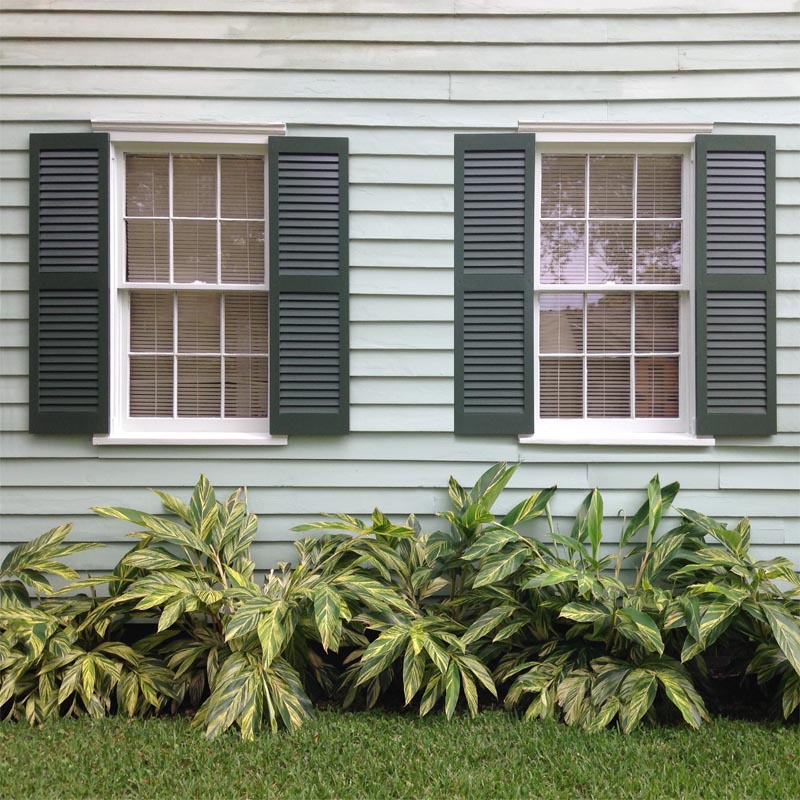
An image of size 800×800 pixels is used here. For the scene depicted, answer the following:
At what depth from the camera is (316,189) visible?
3.11 m

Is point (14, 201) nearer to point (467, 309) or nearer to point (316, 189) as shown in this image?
point (316, 189)

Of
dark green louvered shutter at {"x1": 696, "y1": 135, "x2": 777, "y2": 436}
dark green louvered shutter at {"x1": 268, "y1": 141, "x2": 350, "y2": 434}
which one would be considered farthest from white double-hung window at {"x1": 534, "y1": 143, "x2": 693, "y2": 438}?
dark green louvered shutter at {"x1": 268, "y1": 141, "x2": 350, "y2": 434}

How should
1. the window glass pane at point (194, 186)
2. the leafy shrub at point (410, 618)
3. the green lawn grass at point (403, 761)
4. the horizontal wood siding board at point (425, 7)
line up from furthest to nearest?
1. the window glass pane at point (194, 186)
2. the horizontal wood siding board at point (425, 7)
3. the leafy shrub at point (410, 618)
4. the green lawn grass at point (403, 761)

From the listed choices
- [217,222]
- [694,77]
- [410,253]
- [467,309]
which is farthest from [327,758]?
[694,77]

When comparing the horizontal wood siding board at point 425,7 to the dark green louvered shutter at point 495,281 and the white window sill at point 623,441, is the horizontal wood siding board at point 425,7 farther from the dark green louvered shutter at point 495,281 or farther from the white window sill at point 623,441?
the white window sill at point 623,441

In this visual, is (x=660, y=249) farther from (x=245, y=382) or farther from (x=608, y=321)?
(x=245, y=382)

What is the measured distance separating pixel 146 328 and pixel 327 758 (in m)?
2.29

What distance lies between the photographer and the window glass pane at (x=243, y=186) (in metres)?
3.21

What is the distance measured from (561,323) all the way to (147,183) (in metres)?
2.39

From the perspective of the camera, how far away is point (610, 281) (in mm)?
3244

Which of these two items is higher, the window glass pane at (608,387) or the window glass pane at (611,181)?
the window glass pane at (611,181)

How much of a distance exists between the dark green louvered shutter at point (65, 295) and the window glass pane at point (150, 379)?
0.16m

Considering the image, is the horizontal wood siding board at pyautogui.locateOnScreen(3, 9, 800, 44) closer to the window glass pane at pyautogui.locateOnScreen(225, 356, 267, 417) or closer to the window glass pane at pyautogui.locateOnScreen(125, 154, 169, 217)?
the window glass pane at pyautogui.locateOnScreen(125, 154, 169, 217)

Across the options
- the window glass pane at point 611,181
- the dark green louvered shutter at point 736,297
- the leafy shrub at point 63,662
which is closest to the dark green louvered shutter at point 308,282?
the leafy shrub at point 63,662
